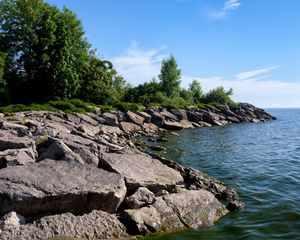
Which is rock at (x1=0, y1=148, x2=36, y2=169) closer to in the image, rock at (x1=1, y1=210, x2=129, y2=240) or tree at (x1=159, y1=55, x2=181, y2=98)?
rock at (x1=1, y1=210, x2=129, y2=240)

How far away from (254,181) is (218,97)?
88.1 metres

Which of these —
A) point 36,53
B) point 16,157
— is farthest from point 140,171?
point 36,53

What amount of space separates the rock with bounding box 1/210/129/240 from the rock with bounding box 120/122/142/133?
104 ft

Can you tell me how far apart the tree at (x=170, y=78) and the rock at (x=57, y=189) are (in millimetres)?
79369

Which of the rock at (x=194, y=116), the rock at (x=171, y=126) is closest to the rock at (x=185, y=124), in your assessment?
the rock at (x=171, y=126)

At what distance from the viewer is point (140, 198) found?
12.2m

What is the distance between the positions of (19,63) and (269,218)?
154 ft

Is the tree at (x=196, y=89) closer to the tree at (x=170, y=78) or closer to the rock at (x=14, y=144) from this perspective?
the tree at (x=170, y=78)

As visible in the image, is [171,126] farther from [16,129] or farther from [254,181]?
[16,129]

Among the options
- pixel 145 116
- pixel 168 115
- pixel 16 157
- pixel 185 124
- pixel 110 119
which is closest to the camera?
pixel 16 157

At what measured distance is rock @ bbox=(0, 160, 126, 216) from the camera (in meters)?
10.2

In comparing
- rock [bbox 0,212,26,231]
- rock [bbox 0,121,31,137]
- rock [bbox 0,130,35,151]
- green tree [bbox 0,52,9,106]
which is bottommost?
rock [bbox 0,212,26,231]

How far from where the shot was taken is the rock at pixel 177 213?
10930 mm

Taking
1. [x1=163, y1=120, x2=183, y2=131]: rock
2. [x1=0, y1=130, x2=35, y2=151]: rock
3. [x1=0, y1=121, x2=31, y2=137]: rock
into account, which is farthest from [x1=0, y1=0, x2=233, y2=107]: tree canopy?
[x1=0, y1=130, x2=35, y2=151]: rock
